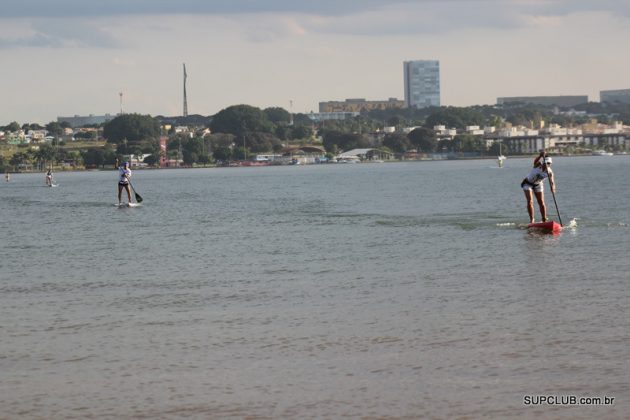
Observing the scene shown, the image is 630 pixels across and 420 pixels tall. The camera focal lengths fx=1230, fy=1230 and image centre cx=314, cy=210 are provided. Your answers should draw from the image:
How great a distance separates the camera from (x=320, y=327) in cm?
1973

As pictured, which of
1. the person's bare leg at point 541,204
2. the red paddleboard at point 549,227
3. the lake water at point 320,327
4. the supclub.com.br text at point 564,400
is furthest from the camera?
the person's bare leg at point 541,204

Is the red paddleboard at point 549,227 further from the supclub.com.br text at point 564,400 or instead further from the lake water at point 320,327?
the supclub.com.br text at point 564,400

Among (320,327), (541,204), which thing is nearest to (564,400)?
(320,327)

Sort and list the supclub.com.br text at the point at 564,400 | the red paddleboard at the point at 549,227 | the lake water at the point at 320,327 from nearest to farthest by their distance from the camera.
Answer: the supclub.com.br text at the point at 564,400, the lake water at the point at 320,327, the red paddleboard at the point at 549,227

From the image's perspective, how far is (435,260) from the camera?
30.3 meters

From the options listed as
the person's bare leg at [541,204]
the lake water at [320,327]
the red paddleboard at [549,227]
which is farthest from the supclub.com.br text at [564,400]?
the person's bare leg at [541,204]

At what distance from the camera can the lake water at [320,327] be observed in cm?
1484

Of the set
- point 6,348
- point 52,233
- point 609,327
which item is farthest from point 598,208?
point 6,348

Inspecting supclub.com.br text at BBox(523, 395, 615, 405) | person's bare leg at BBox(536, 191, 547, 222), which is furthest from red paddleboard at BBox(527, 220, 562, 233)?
supclub.com.br text at BBox(523, 395, 615, 405)

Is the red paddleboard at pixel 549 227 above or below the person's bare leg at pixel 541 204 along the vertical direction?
below

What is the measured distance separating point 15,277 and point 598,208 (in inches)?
1295

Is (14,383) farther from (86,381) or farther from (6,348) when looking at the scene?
(6,348)

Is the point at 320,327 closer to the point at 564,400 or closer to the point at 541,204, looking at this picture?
the point at 564,400

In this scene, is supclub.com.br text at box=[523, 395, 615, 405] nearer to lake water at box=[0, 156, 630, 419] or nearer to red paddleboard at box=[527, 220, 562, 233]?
lake water at box=[0, 156, 630, 419]
